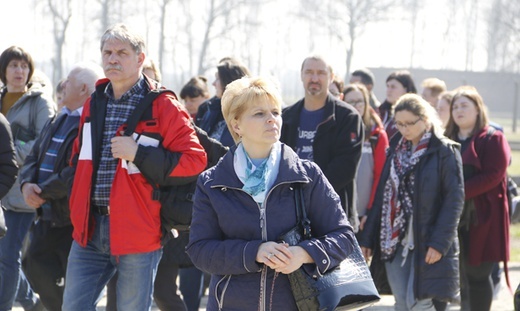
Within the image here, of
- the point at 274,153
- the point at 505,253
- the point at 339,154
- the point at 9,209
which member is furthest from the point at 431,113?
the point at 9,209

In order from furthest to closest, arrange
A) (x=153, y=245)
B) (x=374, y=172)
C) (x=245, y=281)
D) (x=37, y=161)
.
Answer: (x=374, y=172) → (x=37, y=161) → (x=153, y=245) → (x=245, y=281)

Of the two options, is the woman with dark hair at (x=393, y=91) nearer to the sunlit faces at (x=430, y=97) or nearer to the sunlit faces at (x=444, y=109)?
the sunlit faces at (x=430, y=97)

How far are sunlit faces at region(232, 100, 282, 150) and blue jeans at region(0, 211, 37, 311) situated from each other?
3.49m

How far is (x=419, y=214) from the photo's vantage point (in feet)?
20.4

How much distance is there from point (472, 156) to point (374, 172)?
1040mm

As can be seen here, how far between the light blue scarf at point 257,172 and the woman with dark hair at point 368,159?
3897 mm

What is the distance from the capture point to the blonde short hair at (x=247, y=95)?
12.7 ft

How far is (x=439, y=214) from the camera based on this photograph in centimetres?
618

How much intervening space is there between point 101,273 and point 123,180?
0.59 m

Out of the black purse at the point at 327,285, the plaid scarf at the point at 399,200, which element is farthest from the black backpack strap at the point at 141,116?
the plaid scarf at the point at 399,200

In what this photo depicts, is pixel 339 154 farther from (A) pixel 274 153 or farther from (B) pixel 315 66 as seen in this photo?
(A) pixel 274 153

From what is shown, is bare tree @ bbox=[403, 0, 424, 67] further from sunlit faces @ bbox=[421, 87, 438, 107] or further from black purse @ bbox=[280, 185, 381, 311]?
black purse @ bbox=[280, 185, 381, 311]

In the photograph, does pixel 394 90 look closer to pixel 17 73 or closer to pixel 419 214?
pixel 419 214

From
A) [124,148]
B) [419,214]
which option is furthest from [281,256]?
[419,214]
